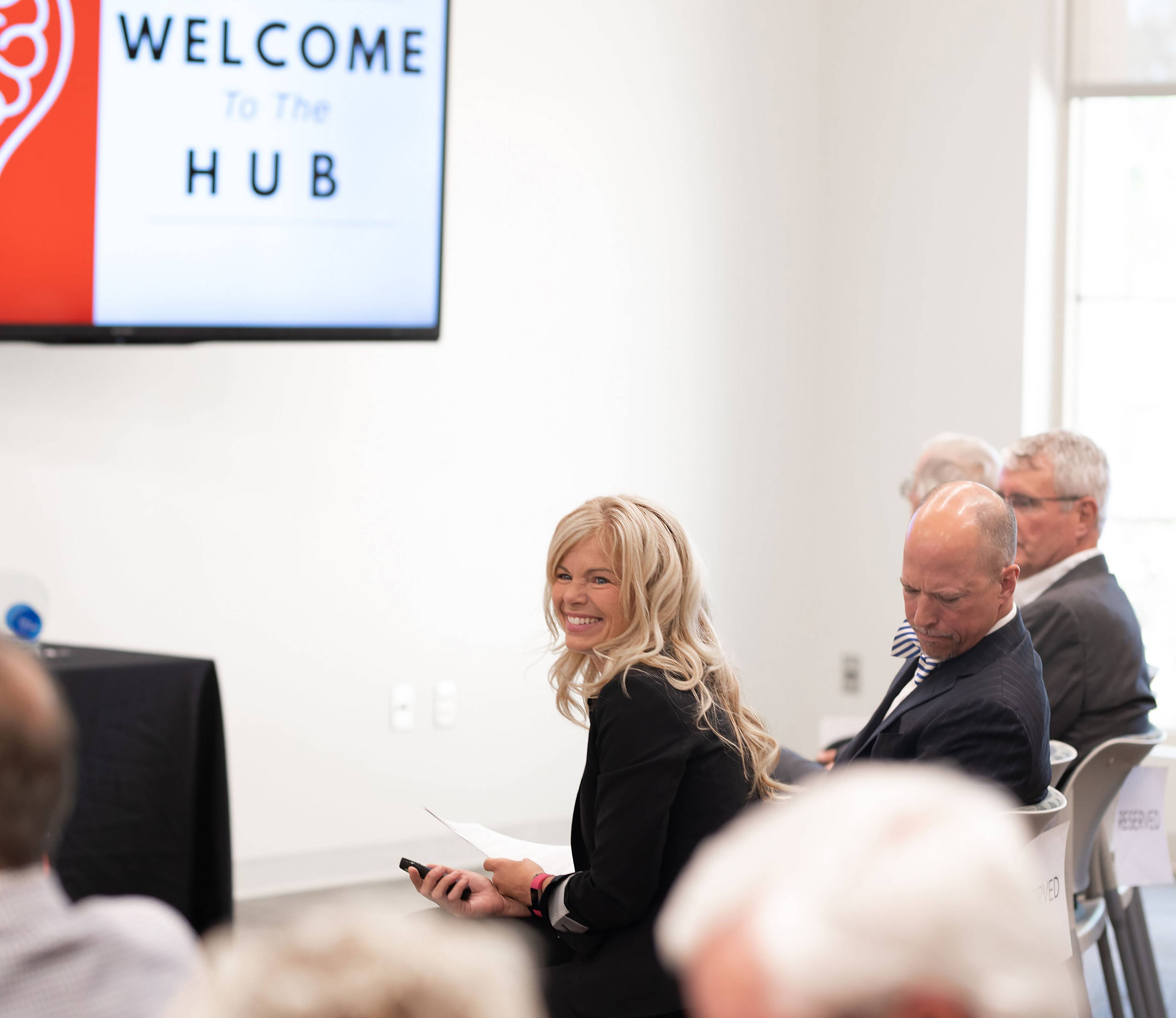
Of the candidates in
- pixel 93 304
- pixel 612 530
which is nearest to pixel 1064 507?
pixel 612 530

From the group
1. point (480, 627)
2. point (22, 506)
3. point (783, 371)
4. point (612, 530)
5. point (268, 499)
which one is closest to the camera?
point (612, 530)

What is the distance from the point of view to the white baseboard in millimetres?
4258

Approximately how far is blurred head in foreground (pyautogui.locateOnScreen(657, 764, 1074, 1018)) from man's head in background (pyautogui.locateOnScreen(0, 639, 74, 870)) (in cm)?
60

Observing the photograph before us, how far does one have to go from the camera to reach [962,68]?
5.14 metres

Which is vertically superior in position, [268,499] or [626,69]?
[626,69]

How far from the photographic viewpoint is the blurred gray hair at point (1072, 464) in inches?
126

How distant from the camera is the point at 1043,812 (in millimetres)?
2002

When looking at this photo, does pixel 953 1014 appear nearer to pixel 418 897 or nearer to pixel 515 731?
pixel 418 897

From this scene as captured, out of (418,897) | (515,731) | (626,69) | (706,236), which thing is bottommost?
(418,897)

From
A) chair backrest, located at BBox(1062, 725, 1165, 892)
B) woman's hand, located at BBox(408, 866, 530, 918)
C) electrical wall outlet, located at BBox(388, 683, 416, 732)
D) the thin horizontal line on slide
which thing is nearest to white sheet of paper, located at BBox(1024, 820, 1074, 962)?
chair backrest, located at BBox(1062, 725, 1165, 892)

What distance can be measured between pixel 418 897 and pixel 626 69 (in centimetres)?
287

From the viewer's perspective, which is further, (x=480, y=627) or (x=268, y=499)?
(x=480, y=627)

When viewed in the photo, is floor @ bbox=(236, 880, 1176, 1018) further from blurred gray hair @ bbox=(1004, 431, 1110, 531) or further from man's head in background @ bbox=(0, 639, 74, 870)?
man's head in background @ bbox=(0, 639, 74, 870)

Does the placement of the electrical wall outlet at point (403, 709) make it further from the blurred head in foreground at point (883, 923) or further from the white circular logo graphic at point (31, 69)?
the blurred head in foreground at point (883, 923)
